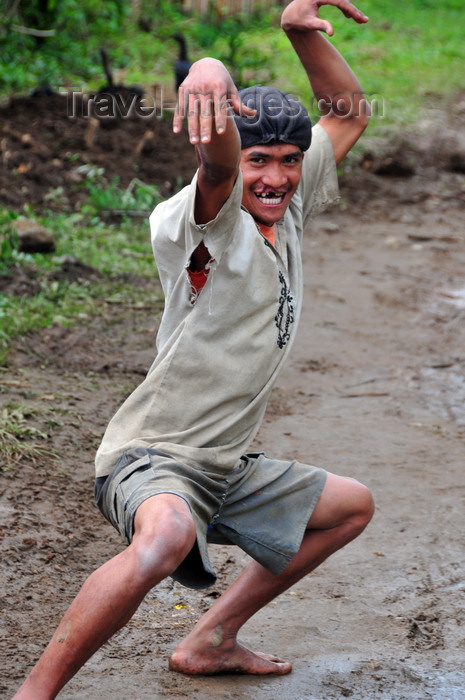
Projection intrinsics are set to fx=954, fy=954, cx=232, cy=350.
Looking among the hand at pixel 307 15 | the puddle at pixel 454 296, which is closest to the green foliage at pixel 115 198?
the puddle at pixel 454 296

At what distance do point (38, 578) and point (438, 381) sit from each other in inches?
103

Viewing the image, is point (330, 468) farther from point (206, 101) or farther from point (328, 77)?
point (206, 101)

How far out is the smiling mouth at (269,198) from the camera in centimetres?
243

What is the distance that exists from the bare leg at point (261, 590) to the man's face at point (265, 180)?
74cm

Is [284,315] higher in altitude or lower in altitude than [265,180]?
lower

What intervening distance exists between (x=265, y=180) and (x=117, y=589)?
1063mm

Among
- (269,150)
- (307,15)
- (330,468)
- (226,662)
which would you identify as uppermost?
(307,15)

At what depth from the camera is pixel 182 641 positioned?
2680mm

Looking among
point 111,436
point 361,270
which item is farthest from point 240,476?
point 361,270

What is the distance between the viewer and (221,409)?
7.75 ft

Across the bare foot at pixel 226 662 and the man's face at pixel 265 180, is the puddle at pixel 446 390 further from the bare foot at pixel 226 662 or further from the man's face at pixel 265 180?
the man's face at pixel 265 180

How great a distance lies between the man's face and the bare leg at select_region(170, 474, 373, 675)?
74cm

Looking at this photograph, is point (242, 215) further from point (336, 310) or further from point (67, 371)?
point (336, 310)

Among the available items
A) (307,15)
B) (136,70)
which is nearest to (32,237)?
(307,15)
